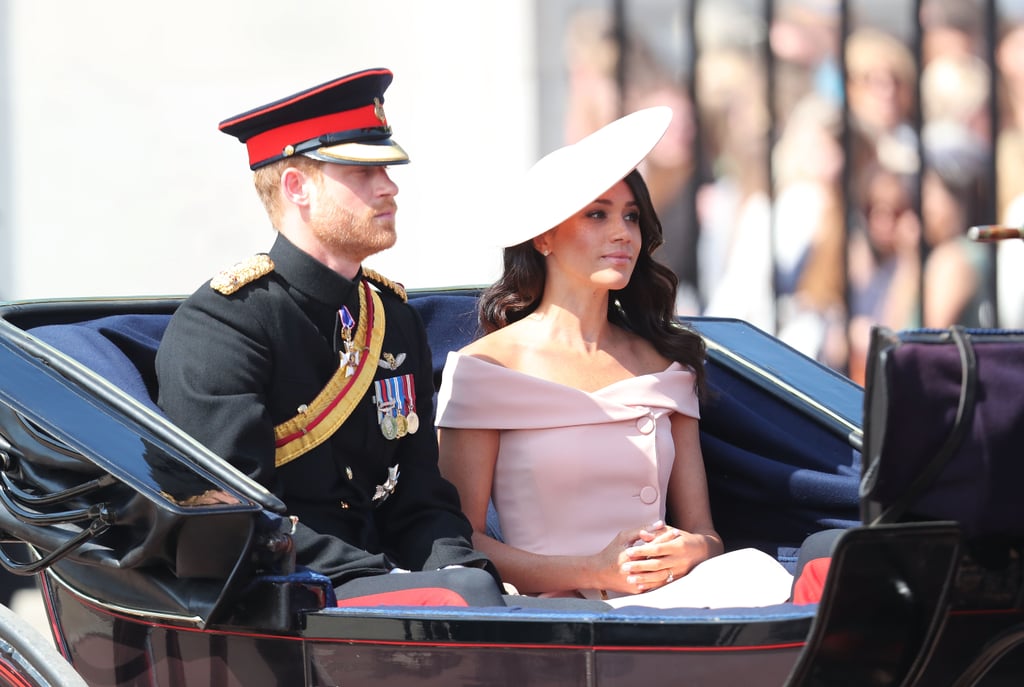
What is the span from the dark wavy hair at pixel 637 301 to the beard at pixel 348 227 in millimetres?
514

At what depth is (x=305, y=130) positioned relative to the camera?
274 centimetres

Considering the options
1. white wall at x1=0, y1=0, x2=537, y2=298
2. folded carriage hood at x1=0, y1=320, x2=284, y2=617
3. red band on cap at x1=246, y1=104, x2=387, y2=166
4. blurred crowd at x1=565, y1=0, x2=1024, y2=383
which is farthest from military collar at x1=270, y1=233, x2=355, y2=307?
blurred crowd at x1=565, y1=0, x2=1024, y2=383

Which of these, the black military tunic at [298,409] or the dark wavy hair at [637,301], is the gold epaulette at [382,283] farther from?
the dark wavy hair at [637,301]

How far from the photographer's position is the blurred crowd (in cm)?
554

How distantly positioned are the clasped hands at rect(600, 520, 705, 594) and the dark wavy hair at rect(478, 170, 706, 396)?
407mm

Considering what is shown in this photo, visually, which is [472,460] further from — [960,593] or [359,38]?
[359,38]

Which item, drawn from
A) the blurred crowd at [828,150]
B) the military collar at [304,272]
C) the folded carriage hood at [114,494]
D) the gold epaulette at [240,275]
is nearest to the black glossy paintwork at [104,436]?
the folded carriage hood at [114,494]

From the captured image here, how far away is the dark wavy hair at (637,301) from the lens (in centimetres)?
317

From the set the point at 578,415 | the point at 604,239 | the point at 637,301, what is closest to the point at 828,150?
the point at 637,301

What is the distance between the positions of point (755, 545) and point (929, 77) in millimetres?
2891

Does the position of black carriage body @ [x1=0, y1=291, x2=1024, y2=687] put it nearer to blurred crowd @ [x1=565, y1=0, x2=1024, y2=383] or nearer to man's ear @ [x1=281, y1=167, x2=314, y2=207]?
man's ear @ [x1=281, y1=167, x2=314, y2=207]

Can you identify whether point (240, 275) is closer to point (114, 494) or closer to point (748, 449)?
point (114, 494)

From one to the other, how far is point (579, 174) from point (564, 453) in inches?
20.6

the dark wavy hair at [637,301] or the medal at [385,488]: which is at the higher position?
the dark wavy hair at [637,301]
